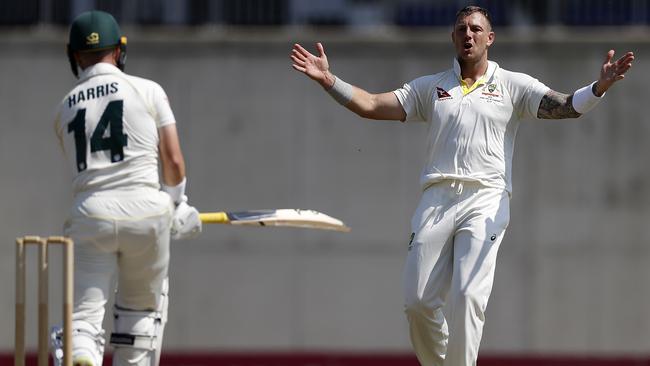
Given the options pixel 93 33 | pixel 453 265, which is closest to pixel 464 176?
pixel 453 265

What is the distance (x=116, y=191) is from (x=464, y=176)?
4.59 ft

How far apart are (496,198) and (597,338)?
16.6ft

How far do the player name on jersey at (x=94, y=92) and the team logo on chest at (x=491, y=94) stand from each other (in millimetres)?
1499

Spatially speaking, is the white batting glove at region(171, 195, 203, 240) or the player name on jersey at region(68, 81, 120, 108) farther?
the white batting glove at region(171, 195, 203, 240)

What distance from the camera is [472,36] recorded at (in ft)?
19.6

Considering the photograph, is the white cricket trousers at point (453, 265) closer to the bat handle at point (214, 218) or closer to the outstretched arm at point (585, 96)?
the outstretched arm at point (585, 96)

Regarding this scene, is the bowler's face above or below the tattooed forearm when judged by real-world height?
above

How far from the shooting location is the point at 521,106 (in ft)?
19.8

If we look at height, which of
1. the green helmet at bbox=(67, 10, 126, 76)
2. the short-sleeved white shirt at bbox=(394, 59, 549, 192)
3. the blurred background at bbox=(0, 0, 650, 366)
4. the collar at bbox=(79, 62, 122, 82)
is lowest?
the blurred background at bbox=(0, 0, 650, 366)

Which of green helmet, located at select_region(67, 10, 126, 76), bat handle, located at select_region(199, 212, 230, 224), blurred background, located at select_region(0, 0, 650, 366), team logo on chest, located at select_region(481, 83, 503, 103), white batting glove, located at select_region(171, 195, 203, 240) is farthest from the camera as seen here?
blurred background, located at select_region(0, 0, 650, 366)

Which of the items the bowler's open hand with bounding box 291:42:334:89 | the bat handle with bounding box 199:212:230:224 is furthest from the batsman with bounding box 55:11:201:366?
the bowler's open hand with bounding box 291:42:334:89

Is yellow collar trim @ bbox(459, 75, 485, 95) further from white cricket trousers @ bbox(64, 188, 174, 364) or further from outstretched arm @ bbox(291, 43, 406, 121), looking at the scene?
white cricket trousers @ bbox(64, 188, 174, 364)

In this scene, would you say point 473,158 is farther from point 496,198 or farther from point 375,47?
point 375,47

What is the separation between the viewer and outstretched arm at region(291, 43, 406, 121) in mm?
6031
